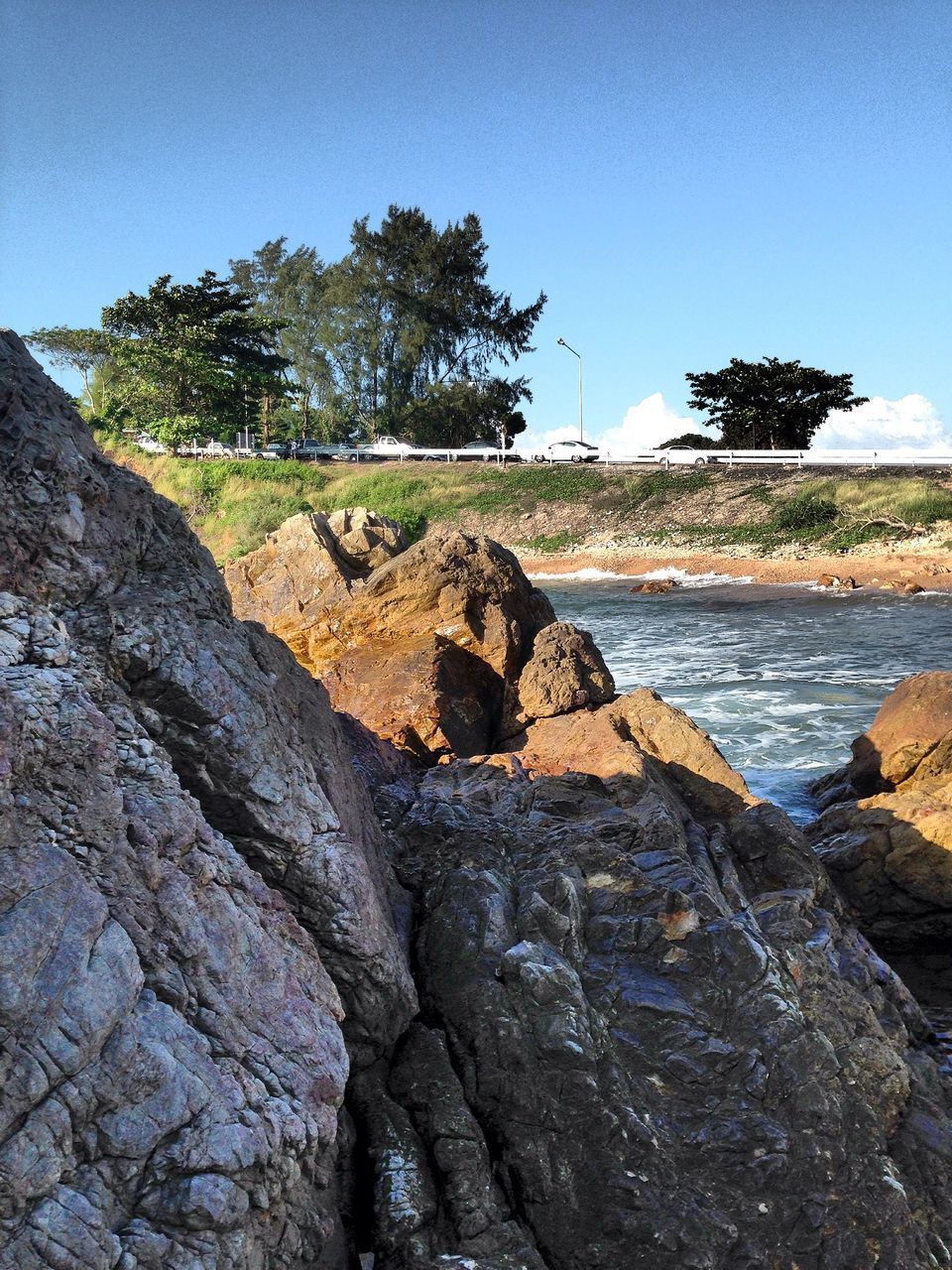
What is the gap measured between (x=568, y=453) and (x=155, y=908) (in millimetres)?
54731

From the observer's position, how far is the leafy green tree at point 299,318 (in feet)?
224

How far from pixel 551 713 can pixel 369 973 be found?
228 inches

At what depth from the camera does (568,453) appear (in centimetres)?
5694

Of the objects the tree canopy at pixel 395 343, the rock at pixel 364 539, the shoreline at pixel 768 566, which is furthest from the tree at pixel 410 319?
the rock at pixel 364 539

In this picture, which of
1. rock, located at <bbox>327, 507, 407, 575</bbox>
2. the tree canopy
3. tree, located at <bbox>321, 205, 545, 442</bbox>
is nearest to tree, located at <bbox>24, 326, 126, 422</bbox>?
the tree canopy

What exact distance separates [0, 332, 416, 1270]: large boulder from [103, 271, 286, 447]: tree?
53861mm

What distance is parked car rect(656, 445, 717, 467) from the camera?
172 ft

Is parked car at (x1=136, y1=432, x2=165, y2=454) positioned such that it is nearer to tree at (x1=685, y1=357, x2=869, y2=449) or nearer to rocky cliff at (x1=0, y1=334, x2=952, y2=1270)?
tree at (x1=685, y1=357, x2=869, y2=449)

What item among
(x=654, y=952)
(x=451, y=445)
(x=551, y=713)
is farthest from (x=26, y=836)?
(x=451, y=445)

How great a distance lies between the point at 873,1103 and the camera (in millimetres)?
5012

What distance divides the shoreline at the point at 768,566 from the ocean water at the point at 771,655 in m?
1.19

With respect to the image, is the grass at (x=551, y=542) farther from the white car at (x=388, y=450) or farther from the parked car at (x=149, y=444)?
the parked car at (x=149, y=444)

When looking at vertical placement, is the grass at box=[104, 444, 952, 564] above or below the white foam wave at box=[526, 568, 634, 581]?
above

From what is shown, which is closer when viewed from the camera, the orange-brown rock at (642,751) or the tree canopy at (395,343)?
the orange-brown rock at (642,751)
